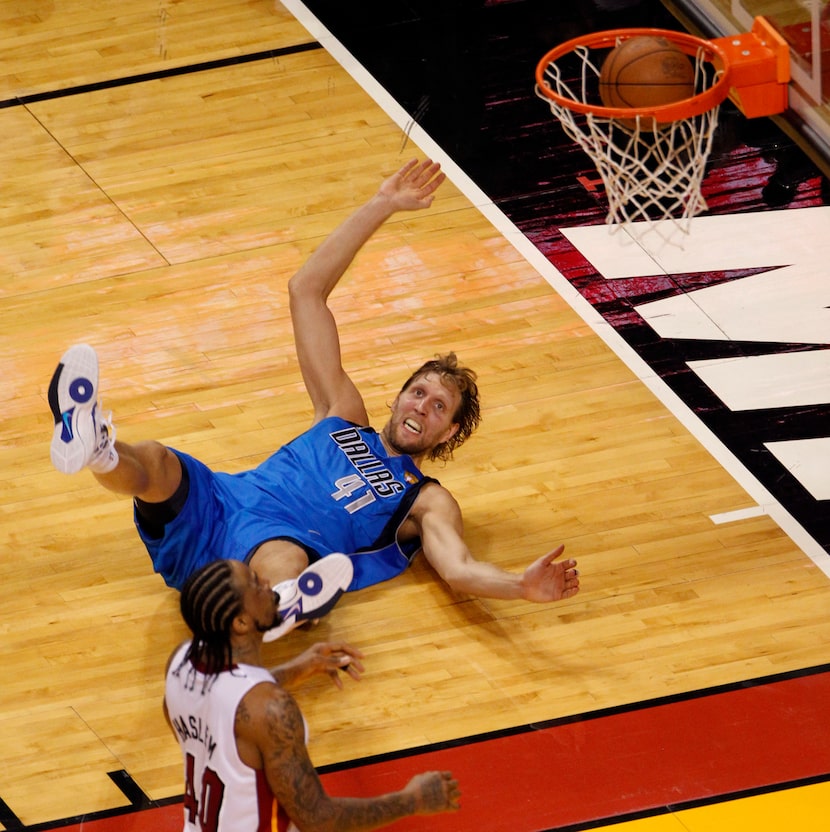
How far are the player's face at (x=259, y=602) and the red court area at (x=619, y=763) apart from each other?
3.78 ft

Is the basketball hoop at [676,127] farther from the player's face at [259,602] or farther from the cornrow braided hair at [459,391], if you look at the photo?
the player's face at [259,602]

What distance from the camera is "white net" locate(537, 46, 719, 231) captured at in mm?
7765

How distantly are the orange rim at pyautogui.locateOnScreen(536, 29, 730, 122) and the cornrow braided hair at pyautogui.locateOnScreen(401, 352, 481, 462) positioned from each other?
1484 mm

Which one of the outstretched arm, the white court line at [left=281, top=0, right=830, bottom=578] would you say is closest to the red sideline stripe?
the outstretched arm

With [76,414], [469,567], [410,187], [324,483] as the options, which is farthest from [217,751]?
[410,187]

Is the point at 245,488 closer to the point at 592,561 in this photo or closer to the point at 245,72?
the point at 592,561

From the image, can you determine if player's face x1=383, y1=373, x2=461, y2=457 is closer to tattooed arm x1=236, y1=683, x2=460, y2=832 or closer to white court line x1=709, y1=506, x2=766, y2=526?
white court line x1=709, y1=506, x2=766, y2=526

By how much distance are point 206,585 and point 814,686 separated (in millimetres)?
2448

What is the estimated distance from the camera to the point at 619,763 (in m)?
5.09

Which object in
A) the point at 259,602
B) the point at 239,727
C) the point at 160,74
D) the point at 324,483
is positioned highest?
the point at 259,602

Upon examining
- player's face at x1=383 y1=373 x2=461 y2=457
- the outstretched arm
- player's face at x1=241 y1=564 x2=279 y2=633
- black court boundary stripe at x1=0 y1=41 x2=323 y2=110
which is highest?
player's face at x1=241 y1=564 x2=279 y2=633

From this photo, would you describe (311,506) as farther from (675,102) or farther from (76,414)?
(675,102)

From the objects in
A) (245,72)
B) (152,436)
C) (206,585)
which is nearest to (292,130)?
(245,72)

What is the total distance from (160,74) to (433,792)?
659cm
